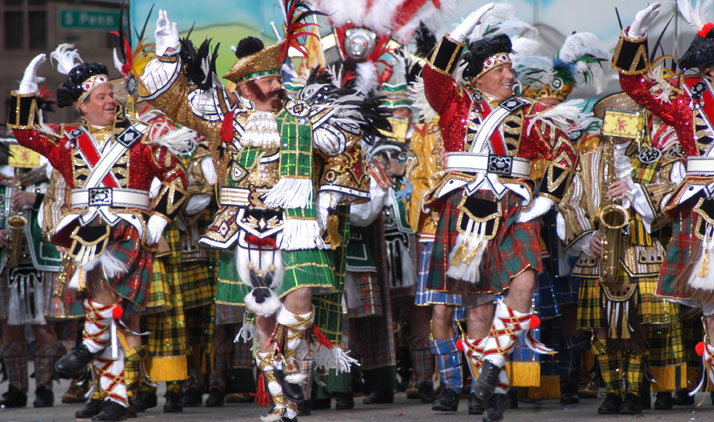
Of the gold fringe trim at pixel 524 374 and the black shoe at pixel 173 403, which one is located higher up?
the gold fringe trim at pixel 524 374

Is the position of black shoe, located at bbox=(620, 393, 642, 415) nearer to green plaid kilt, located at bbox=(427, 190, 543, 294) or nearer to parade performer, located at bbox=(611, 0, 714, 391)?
parade performer, located at bbox=(611, 0, 714, 391)

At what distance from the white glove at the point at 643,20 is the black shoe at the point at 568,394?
279 centimetres

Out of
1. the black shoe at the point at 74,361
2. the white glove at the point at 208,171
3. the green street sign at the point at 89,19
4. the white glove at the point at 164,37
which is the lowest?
the black shoe at the point at 74,361

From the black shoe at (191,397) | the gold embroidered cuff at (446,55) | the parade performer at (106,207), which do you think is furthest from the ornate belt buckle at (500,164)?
the black shoe at (191,397)

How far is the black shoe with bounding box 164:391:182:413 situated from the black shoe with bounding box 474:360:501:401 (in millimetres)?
2540

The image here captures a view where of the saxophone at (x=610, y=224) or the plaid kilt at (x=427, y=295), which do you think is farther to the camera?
the plaid kilt at (x=427, y=295)

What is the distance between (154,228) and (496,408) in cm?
230

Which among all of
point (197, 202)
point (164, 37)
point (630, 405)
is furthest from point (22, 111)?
point (630, 405)

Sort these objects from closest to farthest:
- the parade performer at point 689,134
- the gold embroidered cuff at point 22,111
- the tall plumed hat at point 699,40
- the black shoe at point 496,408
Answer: the parade performer at point 689,134, the tall plumed hat at point 699,40, the black shoe at point 496,408, the gold embroidered cuff at point 22,111

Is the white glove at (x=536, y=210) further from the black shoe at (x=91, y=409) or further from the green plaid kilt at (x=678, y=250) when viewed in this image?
the black shoe at (x=91, y=409)

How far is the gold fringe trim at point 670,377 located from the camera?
301 inches

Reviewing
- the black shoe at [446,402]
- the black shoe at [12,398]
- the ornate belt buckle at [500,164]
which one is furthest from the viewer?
the black shoe at [12,398]

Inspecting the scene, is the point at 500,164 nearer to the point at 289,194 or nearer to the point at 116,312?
the point at 289,194

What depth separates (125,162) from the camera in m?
7.32
